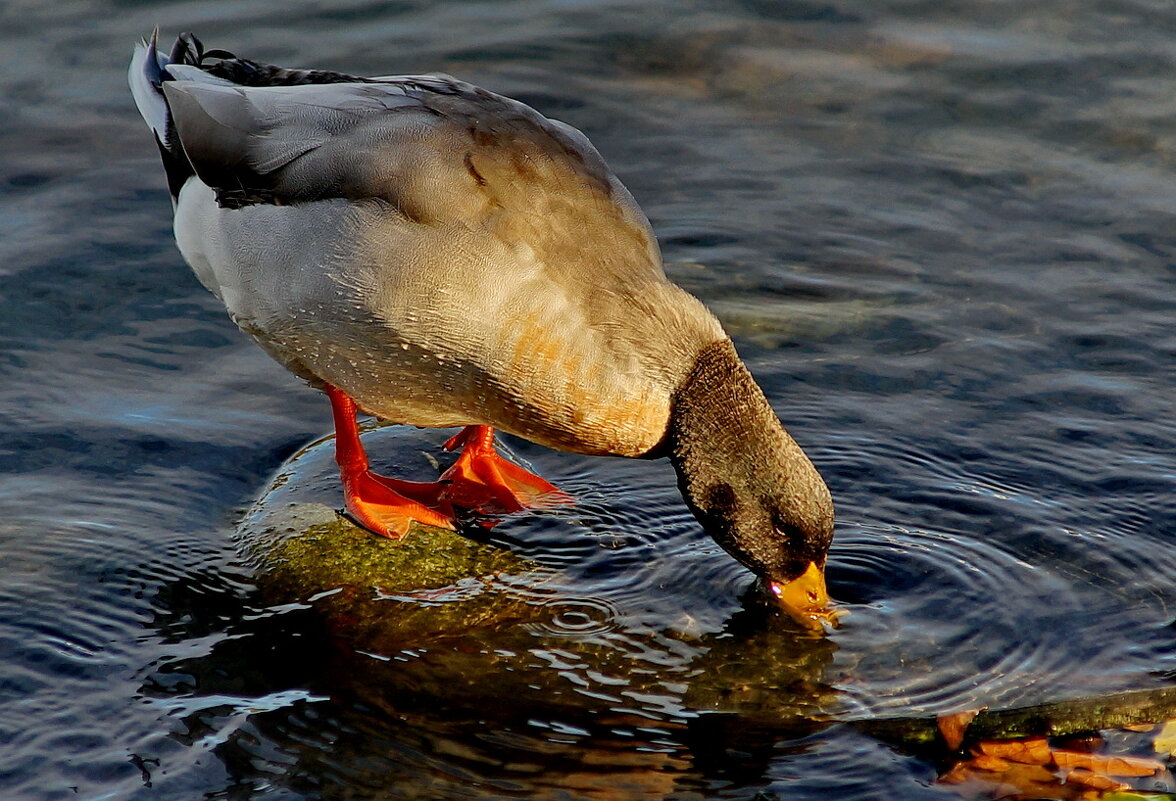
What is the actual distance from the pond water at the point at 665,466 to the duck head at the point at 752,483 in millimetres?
190

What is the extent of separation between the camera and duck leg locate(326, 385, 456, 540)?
582cm

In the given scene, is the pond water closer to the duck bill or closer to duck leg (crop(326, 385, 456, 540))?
the duck bill

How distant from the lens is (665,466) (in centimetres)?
630

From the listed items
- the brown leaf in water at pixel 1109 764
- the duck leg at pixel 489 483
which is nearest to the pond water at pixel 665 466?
the duck leg at pixel 489 483

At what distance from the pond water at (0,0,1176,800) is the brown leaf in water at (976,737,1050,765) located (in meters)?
0.24

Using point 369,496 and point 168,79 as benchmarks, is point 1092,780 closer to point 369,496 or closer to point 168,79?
point 369,496

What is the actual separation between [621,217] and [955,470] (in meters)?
1.83

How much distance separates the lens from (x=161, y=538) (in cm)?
576

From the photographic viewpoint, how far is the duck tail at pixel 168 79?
630 centimetres

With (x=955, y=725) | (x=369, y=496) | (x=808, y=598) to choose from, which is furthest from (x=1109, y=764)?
(x=369, y=496)

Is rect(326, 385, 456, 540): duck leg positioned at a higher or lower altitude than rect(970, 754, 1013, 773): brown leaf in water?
higher

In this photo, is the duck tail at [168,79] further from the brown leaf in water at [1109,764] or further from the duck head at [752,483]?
the brown leaf in water at [1109,764]

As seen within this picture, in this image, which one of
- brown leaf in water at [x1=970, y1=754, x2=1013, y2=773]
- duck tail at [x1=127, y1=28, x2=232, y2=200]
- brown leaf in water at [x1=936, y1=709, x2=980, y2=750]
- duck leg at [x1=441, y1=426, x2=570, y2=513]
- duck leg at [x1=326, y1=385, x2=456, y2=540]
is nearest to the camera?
brown leaf in water at [x1=970, y1=754, x2=1013, y2=773]

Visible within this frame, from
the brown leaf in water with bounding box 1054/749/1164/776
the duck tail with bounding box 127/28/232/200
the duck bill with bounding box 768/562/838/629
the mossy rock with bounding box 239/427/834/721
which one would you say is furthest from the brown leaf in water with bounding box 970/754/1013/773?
the duck tail with bounding box 127/28/232/200
